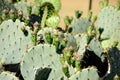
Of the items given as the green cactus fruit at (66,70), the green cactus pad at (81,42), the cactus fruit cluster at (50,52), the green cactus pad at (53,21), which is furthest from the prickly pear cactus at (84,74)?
the green cactus pad at (53,21)

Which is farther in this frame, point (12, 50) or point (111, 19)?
point (111, 19)

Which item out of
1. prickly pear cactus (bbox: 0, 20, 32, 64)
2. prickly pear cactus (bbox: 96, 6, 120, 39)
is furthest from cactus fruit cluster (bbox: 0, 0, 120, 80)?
prickly pear cactus (bbox: 96, 6, 120, 39)

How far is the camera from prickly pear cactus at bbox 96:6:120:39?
439 centimetres

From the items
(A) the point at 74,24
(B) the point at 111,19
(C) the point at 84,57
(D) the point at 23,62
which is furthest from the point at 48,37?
(B) the point at 111,19

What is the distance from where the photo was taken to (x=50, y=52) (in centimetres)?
290

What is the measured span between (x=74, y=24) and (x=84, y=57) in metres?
0.82

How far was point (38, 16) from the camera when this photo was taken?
4.14 m

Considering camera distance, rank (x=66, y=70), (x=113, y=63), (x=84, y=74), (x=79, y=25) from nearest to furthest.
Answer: (x=84, y=74), (x=66, y=70), (x=113, y=63), (x=79, y=25)

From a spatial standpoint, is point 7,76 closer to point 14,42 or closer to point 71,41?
point 14,42

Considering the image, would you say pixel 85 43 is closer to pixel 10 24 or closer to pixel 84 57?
pixel 84 57

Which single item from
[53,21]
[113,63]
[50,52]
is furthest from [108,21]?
[50,52]

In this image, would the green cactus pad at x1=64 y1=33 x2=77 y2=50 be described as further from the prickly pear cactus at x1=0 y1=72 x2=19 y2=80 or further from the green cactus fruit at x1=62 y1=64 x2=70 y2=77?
the prickly pear cactus at x1=0 y1=72 x2=19 y2=80

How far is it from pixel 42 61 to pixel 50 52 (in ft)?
0.31

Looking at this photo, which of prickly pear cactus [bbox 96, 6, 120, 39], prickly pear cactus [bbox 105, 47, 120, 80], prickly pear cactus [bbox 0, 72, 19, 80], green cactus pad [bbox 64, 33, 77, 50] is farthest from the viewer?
prickly pear cactus [bbox 96, 6, 120, 39]
